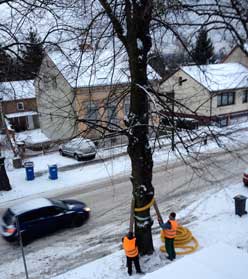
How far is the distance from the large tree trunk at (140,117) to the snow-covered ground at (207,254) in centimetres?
101

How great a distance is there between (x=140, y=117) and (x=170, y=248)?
393cm

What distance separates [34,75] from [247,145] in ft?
50.5

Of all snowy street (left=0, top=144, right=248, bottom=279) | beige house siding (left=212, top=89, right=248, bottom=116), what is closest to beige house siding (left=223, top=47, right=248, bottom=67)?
beige house siding (left=212, top=89, right=248, bottom=116)

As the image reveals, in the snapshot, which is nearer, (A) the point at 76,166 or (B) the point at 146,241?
(B) the point at 146,241

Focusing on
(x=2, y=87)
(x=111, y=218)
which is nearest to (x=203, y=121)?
(x=111, y=218)

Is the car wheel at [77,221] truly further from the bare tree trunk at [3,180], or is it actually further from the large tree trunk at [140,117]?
the bare tree trunk at [3,180]

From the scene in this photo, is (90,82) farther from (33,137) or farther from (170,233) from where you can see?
(33,137)

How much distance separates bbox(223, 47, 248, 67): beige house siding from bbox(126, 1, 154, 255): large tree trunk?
98.3ft

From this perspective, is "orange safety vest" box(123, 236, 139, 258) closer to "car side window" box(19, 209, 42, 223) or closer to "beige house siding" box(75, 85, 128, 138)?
"beige house siding" box(75, 85, 128, 138)

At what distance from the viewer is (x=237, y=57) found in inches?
1458

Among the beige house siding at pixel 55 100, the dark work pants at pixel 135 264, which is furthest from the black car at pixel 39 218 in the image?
the dark work pants at pixel 135 264

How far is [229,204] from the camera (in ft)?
45.4

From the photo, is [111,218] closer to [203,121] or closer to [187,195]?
[187,195]

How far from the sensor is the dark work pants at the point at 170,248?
945cm
